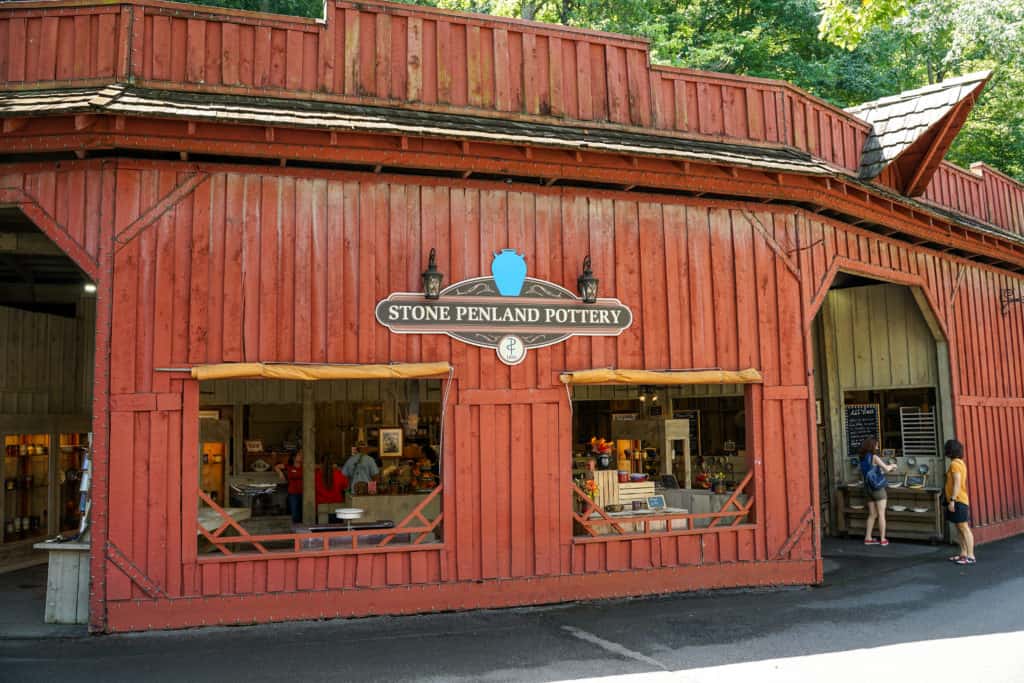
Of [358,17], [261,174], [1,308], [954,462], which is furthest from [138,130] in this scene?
[954,462]

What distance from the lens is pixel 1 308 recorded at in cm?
1218

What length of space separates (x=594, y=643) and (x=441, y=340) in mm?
3632

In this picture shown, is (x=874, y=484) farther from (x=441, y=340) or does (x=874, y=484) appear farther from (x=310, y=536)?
(x=310, y=536)

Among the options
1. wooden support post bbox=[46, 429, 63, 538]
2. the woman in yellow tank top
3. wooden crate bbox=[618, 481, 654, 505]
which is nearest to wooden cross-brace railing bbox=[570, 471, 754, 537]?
wooden crate bbox=[618, 481, 654, 505]

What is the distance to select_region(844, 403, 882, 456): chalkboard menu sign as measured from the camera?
1538 cm

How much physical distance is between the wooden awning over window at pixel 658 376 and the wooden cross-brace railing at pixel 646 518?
1.25 m

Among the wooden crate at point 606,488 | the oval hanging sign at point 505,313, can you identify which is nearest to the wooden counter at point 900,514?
the wooden crate at point 606,488

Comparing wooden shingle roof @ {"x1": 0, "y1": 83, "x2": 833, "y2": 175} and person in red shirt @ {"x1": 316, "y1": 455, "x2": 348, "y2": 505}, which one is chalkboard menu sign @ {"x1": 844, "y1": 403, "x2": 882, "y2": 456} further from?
person in red shirt @ {"x1": 316, "y1": 455, "x2": 348, "y2": 505}

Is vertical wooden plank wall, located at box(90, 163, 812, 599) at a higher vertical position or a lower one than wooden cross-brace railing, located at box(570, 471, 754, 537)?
higher

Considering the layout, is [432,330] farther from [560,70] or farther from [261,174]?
[560,70]

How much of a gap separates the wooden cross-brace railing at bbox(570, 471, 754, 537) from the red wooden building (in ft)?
0.29

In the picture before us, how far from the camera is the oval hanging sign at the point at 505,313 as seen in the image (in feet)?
31.0

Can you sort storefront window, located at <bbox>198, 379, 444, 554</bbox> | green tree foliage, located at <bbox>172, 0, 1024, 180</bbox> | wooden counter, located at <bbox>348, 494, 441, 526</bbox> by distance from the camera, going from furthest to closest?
1. green tree foliage, located at <bbox>172, 0, 1024, 180</bbox>
2. wooden counter, located at <bbox>348, 494, 441, 526</bbox>
3. storefront window, located at <bbox>198, 379, 444, 554</bbox>

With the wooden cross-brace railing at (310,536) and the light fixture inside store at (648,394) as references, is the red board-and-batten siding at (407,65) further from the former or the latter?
the light fixture inside store at (648,394)
